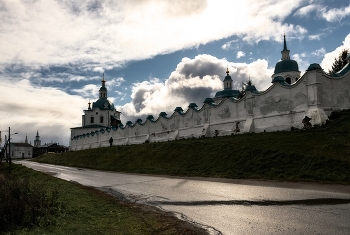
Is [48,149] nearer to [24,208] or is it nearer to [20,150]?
[20,150]

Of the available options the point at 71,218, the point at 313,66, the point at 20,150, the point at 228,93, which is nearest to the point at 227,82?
the point at 228,93

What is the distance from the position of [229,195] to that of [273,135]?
9.82m

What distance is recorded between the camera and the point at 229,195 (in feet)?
32.8

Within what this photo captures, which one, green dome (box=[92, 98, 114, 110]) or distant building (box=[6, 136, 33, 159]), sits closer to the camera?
green dome (box=[92, 98, 114, 110])

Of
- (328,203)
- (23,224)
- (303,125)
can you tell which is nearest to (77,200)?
(23,224)

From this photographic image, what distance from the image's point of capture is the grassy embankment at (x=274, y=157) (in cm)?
1261

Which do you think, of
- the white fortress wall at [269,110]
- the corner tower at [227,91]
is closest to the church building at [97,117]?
the corner tower at [227,91]

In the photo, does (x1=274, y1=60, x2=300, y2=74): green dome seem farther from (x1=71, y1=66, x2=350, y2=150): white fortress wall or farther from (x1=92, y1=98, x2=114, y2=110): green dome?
(x1=92, y1=98, x2=114, y2=110): green dome

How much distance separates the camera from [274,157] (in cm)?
1487

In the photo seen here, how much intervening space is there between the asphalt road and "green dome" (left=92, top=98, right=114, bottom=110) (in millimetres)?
66912

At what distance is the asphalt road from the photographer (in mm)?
6285

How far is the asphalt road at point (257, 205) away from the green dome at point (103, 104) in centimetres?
6691

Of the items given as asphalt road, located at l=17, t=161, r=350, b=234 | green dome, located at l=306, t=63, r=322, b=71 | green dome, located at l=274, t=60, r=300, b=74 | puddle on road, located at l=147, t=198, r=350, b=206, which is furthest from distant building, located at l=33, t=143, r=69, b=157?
puddle on road, located at l=147, t=198, r=350, b=206

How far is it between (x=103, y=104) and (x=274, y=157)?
6766cm
